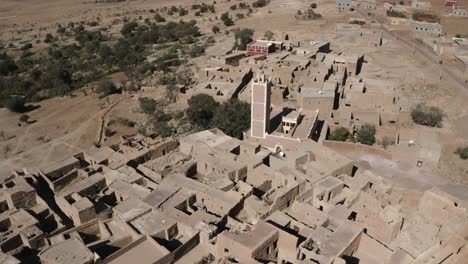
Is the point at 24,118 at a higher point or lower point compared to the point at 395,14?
lower

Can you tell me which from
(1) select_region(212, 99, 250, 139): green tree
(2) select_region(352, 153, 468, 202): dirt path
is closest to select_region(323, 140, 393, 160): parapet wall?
(2) select_region(352, 153, 468, 202): dirt path

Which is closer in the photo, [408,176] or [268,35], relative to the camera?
[408,176]

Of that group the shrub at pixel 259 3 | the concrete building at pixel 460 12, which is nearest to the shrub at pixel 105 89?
the shrub at pixel 259 3

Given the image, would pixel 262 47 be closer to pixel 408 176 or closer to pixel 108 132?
pixel 108 132

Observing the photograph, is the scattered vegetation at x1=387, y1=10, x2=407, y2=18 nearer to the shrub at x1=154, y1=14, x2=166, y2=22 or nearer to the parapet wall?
the shrub at x1=154, y1=14, x2=166, y2=22

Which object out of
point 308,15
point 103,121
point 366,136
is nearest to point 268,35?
point 308,15

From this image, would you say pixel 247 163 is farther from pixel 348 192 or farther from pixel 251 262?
pixel 251 262

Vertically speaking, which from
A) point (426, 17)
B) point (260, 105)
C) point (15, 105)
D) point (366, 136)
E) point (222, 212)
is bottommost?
point (15, 105)
